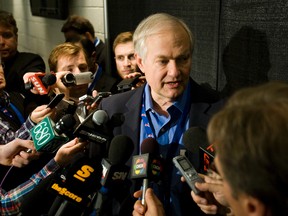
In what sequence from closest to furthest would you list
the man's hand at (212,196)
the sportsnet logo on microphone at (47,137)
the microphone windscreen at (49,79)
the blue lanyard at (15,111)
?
the man's hand at (212,196) → the sportsnet logo on microphone at (47,137) → the microphone windscreen at (49,79) → the blue lanyard at (15,111)

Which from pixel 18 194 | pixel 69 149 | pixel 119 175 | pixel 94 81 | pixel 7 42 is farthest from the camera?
pixel 7 42

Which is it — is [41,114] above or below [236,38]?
below

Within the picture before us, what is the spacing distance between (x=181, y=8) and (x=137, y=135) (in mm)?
1007

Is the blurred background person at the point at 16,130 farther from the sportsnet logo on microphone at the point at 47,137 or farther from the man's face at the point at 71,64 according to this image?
the man's face at the point at 71,64

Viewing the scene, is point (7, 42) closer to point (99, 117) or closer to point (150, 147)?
point (99, 117)

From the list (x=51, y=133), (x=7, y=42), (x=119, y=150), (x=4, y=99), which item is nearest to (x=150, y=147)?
(x=119, y=150)

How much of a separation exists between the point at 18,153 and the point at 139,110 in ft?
1.71

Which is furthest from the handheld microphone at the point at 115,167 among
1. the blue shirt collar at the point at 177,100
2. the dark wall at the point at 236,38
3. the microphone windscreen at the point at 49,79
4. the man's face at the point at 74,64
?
the man's face at the point at 74,64

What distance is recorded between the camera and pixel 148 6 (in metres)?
2.65

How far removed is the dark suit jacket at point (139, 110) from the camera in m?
1.47

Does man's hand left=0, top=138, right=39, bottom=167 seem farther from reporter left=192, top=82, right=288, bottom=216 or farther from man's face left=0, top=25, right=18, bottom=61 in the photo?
man's face left=0, top=25, right=18, bottom=61

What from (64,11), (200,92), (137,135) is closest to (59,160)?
(137,135)

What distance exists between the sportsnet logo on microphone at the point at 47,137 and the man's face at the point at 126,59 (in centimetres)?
126

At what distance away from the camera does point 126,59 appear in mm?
2594
